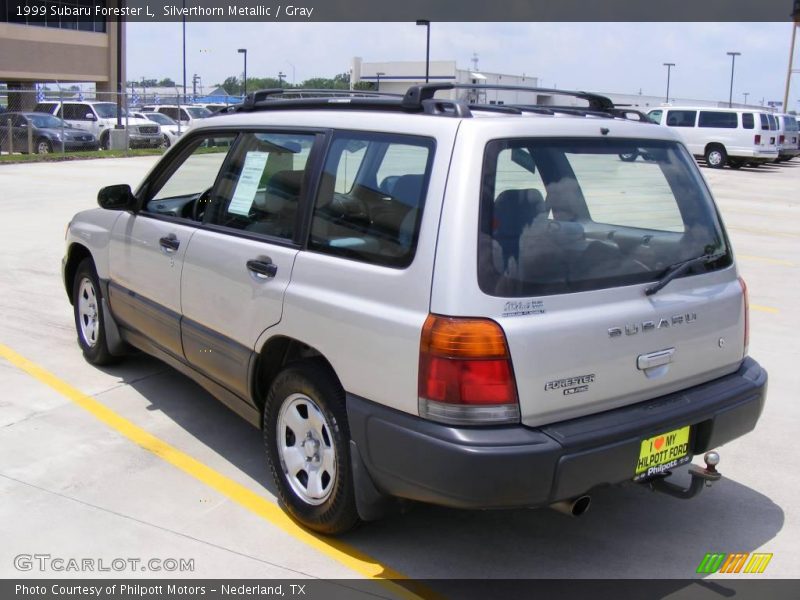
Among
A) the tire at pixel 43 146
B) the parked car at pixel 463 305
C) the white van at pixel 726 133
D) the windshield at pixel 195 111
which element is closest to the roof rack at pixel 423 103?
the parked car at pixel 463 305

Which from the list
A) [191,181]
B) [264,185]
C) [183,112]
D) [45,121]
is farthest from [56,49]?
[264,185]

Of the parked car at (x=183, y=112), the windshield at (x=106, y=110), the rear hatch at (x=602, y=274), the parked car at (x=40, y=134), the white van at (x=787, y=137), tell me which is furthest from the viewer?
the parked car at (x=183, y=112)

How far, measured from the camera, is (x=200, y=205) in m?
4.61

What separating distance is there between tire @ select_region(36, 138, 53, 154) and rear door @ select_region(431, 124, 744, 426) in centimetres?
2476

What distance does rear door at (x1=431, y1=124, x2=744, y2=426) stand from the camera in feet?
9.87

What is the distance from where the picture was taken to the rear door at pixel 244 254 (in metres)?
3.79

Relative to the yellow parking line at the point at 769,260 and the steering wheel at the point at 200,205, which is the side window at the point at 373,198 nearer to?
the steering wheel at the point at 200,205

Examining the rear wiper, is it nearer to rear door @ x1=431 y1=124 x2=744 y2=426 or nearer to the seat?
rear door @ x1=431 y1=124 x2=744 y2=426

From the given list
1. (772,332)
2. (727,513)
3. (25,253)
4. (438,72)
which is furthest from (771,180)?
(438,72)

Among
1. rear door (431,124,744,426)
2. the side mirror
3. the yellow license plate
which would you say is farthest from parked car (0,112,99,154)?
the yellow license plate

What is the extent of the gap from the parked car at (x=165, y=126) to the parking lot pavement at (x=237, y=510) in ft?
84.4

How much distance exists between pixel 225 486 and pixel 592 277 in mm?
2159

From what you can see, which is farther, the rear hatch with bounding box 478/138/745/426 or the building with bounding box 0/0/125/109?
the building with bounding box 0/0/125/109

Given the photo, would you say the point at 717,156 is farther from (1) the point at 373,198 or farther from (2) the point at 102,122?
(1) the point at 373,198
